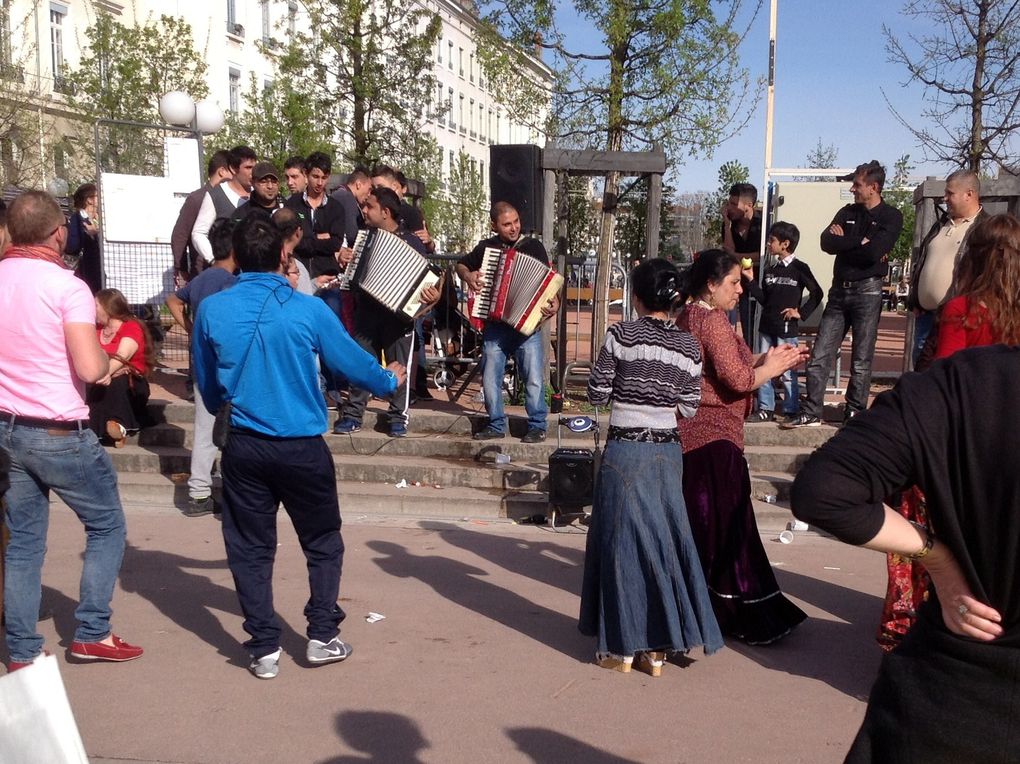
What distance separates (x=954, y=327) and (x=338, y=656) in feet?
10.4

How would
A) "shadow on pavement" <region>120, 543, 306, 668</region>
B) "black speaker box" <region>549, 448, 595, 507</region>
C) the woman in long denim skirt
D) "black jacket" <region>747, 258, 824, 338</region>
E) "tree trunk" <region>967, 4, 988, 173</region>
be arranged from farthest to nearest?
"tree trunk" <region>967, 4, 988, 173</region>, "black jacket" <region>747, 258, 824, 338</region>, "black speaker box" <region>549, 448, 595, 507</region>, "shadow on pavement" <region>120, 543, 306, 668</region>, the woman in long denim skirt

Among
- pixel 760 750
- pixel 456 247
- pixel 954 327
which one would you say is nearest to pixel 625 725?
pixel 760 750

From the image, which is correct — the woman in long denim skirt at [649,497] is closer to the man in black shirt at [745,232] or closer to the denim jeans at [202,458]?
the denim jeans at [202,458]

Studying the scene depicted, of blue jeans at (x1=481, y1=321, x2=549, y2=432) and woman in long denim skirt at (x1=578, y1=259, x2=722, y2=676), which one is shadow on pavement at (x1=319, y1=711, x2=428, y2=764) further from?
blue jeans at (x1=481, y1=321, x2=549, y2=432)

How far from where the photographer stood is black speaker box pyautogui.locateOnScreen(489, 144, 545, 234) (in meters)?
9.95

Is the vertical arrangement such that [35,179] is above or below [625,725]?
above

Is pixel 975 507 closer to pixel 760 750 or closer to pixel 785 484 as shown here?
pixel 760 750

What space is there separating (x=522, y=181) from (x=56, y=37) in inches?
1289

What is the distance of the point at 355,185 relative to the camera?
34.2ft

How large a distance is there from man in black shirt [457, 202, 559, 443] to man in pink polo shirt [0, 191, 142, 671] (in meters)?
4.41

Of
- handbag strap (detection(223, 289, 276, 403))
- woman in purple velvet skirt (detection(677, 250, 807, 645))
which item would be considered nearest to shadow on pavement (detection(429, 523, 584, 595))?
woman in purple velvet skirt (detection(677, 250, 807, 645))

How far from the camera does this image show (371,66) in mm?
22047

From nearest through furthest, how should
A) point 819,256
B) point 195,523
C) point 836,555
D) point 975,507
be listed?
point 975,507 < point 836,555 < point 195,523 < point 819,256

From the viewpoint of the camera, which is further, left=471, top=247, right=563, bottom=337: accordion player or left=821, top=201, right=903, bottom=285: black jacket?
left=821, top=201, right=903, bottom=285: black jacket
